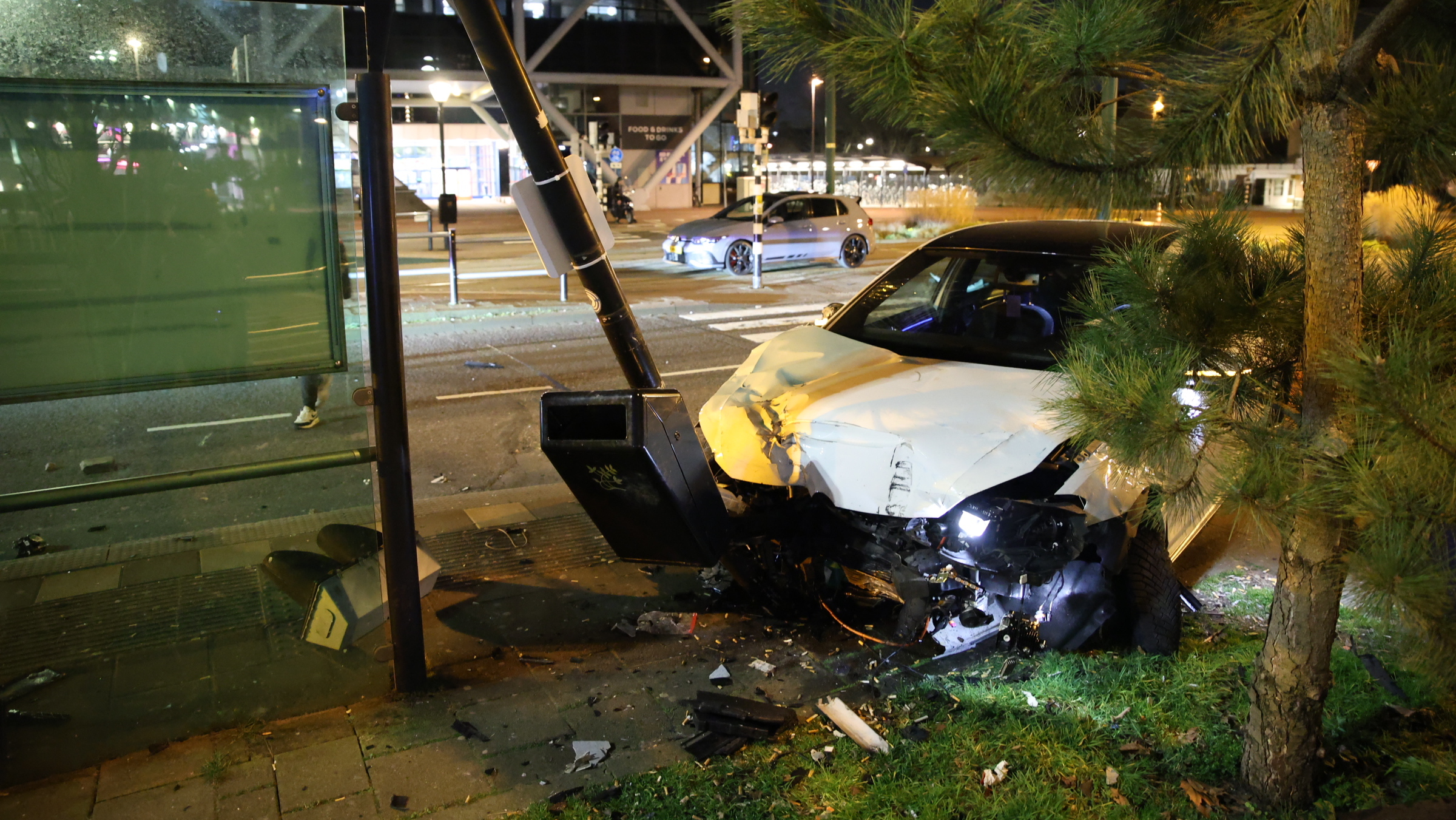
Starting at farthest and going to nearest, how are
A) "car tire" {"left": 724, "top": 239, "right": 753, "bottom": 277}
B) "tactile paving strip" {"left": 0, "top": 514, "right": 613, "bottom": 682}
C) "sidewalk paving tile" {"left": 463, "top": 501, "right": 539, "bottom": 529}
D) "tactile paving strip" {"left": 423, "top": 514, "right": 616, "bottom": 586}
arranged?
"car tire" {"left": 724, "top": 239, "right": 753, "bottom": 277} → "sidewalk paving tile" {"left": 463, "top": 501, "right": 539, "bottom": 529} → "tactile paving strip" {"left": 423, "top": 514, "right": 616, "bottom": 586} → "tactile paving strip" {"left": 0, "top": 514, "right": 613, "bottom": 682}

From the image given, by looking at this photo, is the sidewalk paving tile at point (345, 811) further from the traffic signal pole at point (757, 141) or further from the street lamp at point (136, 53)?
the traffic signal pole at point (757, 141)

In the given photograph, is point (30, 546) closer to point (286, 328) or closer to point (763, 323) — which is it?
point (286, 328)

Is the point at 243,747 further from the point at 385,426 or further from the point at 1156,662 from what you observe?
the point at 1156,662

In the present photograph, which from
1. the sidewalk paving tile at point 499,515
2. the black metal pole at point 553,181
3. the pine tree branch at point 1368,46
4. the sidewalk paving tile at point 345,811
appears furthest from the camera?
the sidewalk paving tile at point 499,515

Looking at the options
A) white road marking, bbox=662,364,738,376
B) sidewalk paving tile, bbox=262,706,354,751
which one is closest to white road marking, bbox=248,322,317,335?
sidewalk paving tile, bbox=262,706,354,751

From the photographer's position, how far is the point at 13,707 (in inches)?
155

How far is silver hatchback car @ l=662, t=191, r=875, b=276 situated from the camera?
20.2 metres

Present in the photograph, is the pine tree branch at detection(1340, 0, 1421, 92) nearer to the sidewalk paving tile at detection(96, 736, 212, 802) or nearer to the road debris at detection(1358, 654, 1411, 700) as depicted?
the road debris at detection(1358, 654, 1411, 700)

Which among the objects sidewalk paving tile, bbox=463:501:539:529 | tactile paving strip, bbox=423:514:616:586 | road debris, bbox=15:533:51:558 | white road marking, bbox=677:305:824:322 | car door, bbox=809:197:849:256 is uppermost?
car door, bbox=809:197:849:256

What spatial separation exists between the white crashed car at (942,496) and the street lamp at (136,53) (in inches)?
104

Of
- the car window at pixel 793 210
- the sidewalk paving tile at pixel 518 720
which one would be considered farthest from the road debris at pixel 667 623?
the car window at pixel 793 210

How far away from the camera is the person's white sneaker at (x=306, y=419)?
14.9ft

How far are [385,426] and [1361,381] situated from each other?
3173mm

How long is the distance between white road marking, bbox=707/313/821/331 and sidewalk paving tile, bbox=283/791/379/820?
34.7 ft
